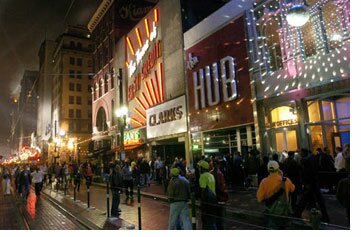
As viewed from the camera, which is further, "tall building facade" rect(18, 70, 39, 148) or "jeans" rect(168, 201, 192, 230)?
"tall building facade" rect(18, 70, 39, 148)

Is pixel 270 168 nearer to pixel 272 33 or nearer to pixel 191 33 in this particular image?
pixel 272 33

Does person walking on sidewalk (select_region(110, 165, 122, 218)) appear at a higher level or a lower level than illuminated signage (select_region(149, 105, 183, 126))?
lower

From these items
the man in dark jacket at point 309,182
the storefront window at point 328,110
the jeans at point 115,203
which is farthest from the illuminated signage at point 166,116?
the man in dark jacket at point 309,182

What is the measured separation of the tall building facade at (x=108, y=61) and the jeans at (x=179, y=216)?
88.7 ft

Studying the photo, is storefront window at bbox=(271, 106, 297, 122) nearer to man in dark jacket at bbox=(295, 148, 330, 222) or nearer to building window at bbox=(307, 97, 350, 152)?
building window at bbox=(307, 97, 350, 152)

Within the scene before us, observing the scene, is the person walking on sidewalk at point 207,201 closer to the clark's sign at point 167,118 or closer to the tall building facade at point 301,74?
the tall building facade at point 301,74

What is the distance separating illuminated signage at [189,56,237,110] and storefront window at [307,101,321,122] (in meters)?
4.28

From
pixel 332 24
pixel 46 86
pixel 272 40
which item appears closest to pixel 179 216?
pixel 332 24

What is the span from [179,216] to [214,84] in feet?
41.0

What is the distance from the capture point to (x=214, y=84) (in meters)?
18.1

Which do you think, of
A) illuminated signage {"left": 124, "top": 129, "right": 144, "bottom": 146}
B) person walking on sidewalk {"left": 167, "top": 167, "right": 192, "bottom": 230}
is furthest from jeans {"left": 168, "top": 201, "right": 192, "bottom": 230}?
illuminated signage {"left": 124, "top": 129, "right": 144, "bottom": 146}

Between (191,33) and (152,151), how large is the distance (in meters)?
11.2

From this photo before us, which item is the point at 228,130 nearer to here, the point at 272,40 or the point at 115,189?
the point at 272,40

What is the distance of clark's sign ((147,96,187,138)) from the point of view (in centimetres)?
2145
